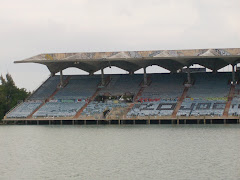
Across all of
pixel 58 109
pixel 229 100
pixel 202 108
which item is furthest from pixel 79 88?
pixel 229 100

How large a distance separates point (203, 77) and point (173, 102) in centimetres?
1090

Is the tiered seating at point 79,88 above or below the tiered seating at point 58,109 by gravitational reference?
above

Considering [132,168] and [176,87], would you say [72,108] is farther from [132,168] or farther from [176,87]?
[132,168]

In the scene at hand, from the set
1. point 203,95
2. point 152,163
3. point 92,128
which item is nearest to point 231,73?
point 203,95

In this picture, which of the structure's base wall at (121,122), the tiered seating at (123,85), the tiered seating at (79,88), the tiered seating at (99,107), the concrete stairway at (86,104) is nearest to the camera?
the structure's base wall at (121,122)

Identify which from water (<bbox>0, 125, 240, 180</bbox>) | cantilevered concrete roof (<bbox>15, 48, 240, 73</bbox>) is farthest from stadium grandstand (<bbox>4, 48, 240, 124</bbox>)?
water (<bbox>0, 125, 240, 180</bbox>)

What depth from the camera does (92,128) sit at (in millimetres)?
75188

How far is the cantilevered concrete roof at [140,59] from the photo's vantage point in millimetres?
85438

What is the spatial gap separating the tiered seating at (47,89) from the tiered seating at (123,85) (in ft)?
30.2

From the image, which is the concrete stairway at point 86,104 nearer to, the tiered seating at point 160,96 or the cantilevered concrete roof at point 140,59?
the cantilevered concrete roof at point 140,59

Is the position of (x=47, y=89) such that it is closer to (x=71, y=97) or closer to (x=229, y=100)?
(x=71, y=97)

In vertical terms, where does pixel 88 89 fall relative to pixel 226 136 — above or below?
above

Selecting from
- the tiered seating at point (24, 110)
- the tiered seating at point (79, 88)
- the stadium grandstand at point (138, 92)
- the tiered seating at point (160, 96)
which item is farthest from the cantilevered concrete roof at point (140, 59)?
the tiered seating at point (24, 110)

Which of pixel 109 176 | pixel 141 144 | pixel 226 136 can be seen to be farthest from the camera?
pixel 226 136
